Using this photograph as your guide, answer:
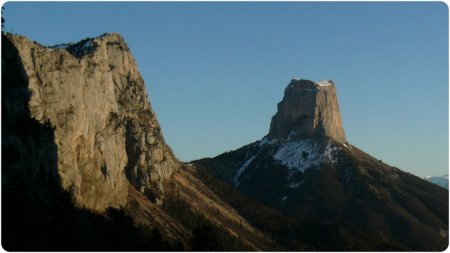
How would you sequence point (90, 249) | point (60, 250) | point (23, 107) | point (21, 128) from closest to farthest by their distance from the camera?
point (60, 250), point (90, 249), point (21, 128), point (23, 107)

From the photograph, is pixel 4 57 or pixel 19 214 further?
pixel 4 57

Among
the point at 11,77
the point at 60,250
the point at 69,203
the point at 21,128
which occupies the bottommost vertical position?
the point at 60,250

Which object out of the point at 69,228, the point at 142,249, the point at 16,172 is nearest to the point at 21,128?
the point at 16,172

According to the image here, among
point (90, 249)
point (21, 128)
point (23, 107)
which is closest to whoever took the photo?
point (90, 249)

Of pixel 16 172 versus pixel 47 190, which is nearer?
pixel 16 172

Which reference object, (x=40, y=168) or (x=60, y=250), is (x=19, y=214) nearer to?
(x=60, y=250)

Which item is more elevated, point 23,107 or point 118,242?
point 23,107

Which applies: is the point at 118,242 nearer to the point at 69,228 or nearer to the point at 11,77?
the point at 69,228

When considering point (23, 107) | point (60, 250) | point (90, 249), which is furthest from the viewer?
point (23, 107)

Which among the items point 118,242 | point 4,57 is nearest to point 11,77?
point 4,57
